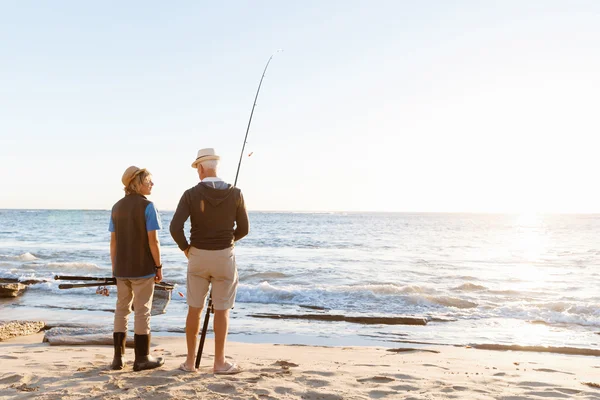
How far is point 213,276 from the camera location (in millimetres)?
3943

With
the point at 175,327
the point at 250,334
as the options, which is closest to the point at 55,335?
the point at 175,327

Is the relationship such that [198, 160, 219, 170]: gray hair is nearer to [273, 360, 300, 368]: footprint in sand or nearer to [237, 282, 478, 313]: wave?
[273, 360, 300, 368]: footprint in sand

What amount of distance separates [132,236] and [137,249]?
10 cm

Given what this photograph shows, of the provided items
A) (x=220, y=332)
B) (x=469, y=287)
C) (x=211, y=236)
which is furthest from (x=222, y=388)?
(x=469, y=287)

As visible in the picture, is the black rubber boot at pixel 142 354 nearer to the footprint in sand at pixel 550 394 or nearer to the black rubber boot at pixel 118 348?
the black rubber boot at pixel 118 348

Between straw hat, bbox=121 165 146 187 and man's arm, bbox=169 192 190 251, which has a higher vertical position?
straw hat, bbox=121 165 146 187

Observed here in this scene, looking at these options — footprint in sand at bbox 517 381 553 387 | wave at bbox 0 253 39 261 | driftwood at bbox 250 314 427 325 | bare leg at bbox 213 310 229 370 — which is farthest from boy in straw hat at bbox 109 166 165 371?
wave at bbox 0 253 39 261

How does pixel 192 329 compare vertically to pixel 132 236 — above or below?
below

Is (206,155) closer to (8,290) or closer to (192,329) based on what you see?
(192,329)

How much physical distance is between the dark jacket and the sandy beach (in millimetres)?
975

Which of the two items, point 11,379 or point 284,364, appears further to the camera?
point 284,364

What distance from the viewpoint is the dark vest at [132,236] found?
398 cm

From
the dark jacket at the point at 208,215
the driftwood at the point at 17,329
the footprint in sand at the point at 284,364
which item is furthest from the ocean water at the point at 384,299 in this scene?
the dark jacket at the point at 208,215

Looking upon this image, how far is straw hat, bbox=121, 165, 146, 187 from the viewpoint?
13.2ft
